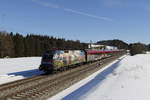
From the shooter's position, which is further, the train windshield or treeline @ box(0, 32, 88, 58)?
treeline @ box(0, 32, 88, 58)

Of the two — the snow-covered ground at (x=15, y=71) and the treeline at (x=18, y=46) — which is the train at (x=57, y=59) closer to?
the snow-covered ground at (x=15, y=71)

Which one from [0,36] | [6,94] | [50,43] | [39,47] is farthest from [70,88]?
[50,43]

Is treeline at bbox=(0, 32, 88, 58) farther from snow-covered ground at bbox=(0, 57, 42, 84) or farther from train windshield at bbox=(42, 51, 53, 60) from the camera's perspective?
train windshield at bbox=(42, 51, 53, 60)

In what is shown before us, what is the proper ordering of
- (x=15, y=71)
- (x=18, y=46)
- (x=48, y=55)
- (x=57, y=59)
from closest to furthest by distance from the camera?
(x=48, y=55), (x=57, y=59), (x=15, y=71), (x=18, y=46)

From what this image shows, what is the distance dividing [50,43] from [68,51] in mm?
78349

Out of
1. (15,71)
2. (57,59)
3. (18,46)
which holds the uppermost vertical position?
(18,46)

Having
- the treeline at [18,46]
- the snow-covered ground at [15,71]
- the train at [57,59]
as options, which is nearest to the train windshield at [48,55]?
the train at [57,59]

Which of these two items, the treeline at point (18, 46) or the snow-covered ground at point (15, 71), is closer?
the snow-covered ground at point (15, 71)

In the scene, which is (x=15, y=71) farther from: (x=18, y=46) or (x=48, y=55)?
(x=18, y=46)

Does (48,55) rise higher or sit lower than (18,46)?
lower

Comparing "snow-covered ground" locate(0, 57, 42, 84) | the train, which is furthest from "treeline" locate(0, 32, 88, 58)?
the train

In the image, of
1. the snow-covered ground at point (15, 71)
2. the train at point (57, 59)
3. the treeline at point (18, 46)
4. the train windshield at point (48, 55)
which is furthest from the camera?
the treeline at point (18, 46)

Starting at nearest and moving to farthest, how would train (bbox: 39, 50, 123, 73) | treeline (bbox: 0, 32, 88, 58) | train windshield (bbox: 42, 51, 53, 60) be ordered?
train (bbox: 39, 50, 123, 73)
train windshield (bbox: 42, 51, 53, 60)
treeline (bbox: 0, 32, 88, 58)

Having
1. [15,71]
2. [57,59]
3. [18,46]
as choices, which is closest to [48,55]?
[57,59]
